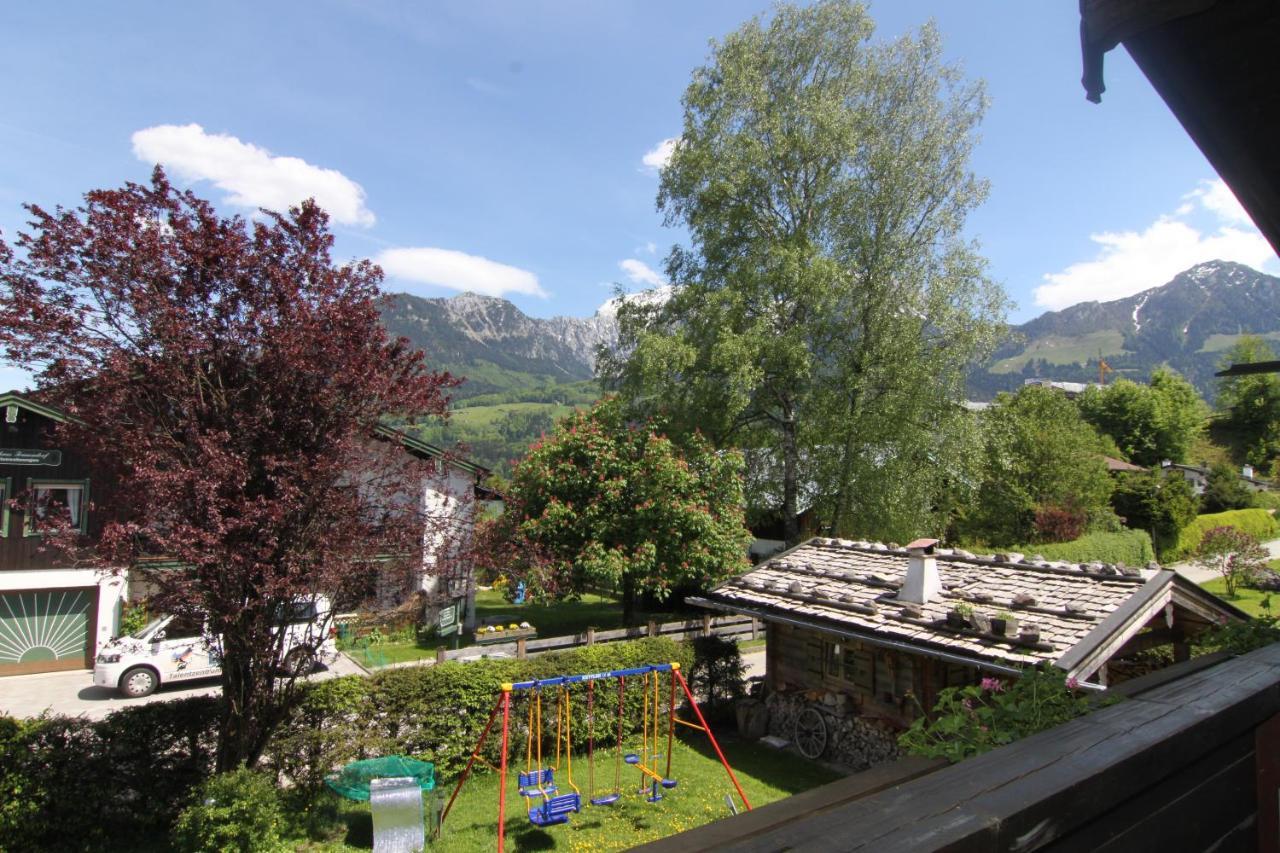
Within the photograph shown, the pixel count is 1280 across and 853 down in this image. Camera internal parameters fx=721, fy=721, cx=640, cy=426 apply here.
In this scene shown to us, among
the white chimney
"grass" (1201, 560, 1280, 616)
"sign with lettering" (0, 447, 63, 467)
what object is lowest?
"grass" (1201, 560, 1280, 616)

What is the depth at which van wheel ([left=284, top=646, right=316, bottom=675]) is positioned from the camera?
30.1 feet

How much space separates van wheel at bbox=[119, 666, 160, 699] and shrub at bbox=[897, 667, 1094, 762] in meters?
21.2

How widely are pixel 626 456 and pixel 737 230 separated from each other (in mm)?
8104

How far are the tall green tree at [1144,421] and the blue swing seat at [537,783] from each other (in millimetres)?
64820

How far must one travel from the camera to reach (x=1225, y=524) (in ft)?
123

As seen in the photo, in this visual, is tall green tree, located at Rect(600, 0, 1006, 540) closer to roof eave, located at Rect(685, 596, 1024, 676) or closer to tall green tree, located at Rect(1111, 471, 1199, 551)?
roof eave, located at Rect(685, 596, 1024, 676)

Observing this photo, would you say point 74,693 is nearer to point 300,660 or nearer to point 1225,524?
point 300,660

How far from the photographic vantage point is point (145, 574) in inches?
320

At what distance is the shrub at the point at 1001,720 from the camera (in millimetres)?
2090

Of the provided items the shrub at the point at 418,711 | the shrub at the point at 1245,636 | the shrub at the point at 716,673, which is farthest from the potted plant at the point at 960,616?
the shrub at the point at 1245,636

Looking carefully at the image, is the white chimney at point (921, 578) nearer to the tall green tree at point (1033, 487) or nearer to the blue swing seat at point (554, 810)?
the blue swing seat at point (554, 810)

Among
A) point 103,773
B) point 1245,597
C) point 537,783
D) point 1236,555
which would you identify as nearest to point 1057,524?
point 1236,555

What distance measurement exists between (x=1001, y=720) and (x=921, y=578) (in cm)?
1149

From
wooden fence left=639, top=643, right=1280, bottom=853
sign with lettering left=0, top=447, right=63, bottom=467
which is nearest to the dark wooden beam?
wooden fence left=639, top=643, right=1280, bottom=853
